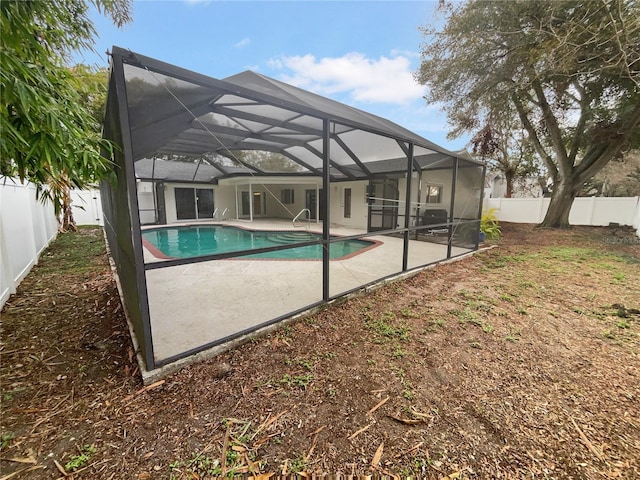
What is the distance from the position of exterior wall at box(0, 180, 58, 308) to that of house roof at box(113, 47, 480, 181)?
1779 mm

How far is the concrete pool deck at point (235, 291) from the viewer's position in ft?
8.87

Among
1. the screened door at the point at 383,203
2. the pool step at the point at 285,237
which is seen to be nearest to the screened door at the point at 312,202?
the pool step at the point at 285,237

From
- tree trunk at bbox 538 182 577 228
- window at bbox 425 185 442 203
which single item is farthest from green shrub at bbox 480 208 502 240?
tree trunk at bbox 538 182 577 228

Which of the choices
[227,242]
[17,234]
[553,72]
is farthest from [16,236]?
[553,72]

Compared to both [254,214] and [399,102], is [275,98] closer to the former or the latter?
[399,102]

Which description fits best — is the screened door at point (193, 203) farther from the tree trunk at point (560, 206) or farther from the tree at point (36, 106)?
the tree trunk at point (560, 206)

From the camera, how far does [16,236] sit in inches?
152

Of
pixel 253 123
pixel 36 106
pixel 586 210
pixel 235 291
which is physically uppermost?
pixel 253 123

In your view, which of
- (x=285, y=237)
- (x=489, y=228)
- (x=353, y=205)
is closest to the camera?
(x=489, y=228)

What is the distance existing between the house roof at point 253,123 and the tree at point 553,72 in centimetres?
354

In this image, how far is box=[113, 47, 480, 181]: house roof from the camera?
2307 mm

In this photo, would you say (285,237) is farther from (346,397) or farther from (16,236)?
(346,397)

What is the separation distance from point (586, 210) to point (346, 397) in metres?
15.0

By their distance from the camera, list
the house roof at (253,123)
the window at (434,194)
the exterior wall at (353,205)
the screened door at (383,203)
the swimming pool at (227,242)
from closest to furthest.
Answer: the house roof at (253,123), the swimming pool at (227,242), the window at (434,194), the screened door at (383,203), the exterior wall at (353,205)
